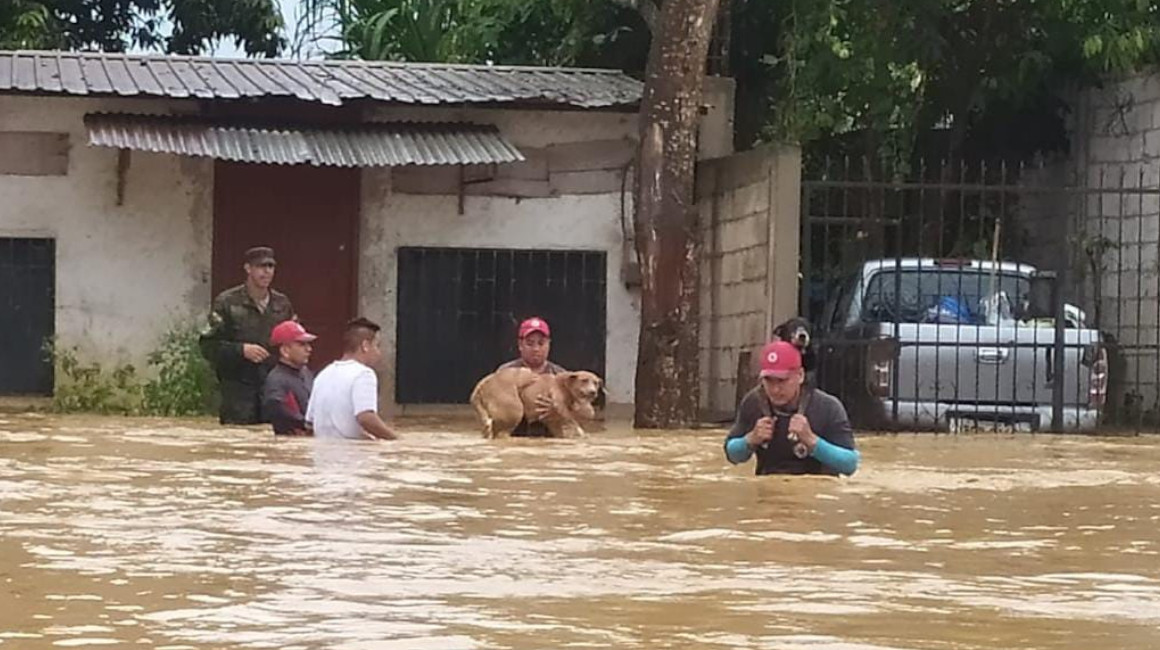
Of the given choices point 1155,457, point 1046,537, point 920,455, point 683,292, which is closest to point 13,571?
point 1046,537

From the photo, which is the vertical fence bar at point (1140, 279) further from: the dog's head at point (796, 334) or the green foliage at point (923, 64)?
the dog's head at point (796, 334)

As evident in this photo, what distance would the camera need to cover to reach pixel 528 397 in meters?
13.6

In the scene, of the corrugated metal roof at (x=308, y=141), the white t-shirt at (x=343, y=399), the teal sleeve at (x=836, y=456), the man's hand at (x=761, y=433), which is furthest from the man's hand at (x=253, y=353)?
the teal sleeve at (x=836, y=456)

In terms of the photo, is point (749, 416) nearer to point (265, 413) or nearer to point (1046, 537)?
point (1046, 537)

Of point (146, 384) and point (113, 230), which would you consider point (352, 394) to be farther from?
point (113, 230)

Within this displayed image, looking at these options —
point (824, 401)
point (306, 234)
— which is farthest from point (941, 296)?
point (824, 401)

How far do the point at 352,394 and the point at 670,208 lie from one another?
4.22 metres

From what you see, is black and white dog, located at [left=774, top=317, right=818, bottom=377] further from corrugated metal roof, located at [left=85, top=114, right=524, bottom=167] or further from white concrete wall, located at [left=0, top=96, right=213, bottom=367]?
white concrete wall, located at [left=0, top=96, right=213, bottom=367]

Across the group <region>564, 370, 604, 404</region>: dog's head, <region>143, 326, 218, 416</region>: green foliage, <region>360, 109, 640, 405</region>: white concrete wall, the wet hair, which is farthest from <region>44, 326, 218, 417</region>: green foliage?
the wet hair

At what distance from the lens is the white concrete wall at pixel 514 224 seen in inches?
738

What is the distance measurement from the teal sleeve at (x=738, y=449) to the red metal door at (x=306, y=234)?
8697mm

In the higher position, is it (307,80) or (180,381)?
(307,80)

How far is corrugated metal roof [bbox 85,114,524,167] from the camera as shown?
1741 centimetres

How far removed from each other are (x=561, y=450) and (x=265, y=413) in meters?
1.92
